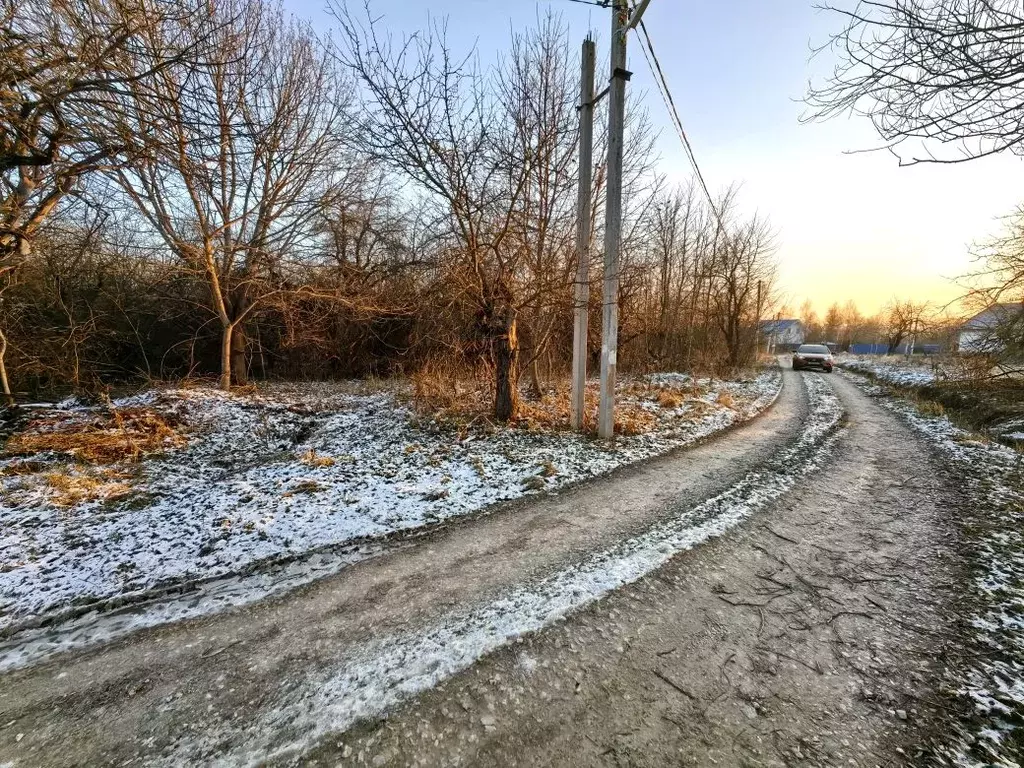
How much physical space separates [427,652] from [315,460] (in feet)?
12.9

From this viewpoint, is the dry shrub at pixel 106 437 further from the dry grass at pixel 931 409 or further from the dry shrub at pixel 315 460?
the dry grass at pixel 931 409

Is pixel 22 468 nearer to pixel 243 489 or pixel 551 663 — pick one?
pixel 243 489

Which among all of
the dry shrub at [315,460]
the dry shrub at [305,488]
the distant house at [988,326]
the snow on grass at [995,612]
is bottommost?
the snow on grass at [995,612]

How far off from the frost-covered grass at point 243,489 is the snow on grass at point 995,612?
330 centimetres

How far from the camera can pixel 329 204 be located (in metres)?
11.7

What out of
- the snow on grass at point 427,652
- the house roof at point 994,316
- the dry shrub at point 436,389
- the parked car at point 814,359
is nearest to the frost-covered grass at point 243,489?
the dry shrub at point 436,389

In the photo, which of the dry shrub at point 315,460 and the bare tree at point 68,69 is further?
the dry shrub at point 315,460

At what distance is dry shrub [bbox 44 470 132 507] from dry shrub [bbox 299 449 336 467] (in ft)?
5.83

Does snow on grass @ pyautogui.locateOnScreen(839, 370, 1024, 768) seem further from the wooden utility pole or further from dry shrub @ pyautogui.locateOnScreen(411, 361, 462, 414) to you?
dry shrub @ pyautogui.locateOnScreen(411, 361, 462, 414)

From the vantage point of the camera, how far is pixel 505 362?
24.8 feet

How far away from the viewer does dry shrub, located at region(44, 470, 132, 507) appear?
14.3ft

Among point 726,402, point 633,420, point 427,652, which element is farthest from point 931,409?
point 427,652

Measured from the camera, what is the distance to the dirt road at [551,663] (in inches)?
71.0

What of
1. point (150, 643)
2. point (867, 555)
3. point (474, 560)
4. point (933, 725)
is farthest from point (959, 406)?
point (150, 643)
